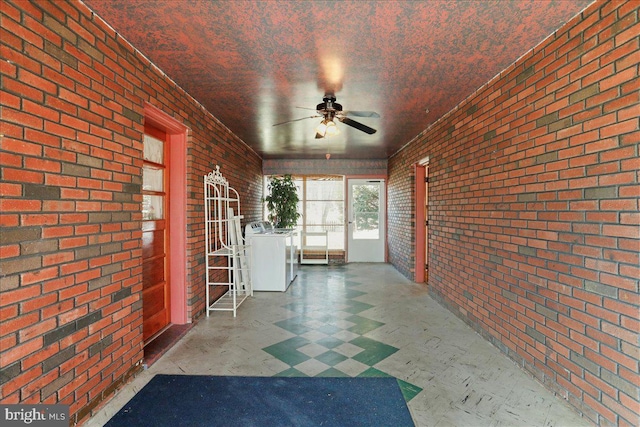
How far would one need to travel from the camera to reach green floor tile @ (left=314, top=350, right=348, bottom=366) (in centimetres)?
271

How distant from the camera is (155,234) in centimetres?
321

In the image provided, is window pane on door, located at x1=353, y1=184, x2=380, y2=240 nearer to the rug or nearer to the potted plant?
the potted plant

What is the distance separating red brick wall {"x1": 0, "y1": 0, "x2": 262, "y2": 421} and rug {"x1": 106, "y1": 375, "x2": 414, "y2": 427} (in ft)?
1.09

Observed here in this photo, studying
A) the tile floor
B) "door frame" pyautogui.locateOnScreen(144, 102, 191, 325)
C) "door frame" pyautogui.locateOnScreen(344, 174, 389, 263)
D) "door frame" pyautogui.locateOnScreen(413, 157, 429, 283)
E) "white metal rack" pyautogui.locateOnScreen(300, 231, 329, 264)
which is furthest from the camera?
"door frame" pyautogui.locateOnScreen(344, 174, 389, 263)

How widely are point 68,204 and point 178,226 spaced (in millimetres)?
1661

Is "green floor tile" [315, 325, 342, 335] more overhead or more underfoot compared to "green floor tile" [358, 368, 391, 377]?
more overhead

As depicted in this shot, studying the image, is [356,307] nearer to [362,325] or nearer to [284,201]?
[362,325]

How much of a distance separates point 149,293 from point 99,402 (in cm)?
113

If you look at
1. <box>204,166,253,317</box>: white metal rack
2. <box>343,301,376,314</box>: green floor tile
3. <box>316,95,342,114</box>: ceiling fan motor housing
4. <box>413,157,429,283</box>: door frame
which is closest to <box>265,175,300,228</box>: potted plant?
<box>204,166,253,317</box>: white metal rack

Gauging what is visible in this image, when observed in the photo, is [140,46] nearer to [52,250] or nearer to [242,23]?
[242,23]

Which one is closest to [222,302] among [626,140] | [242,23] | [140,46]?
[140,46]

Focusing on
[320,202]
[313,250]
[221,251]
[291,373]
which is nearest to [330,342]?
[291,373]

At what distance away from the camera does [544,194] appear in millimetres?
2373

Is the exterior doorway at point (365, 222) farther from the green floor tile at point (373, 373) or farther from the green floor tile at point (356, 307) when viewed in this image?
the green floor tile at point (373, 373)
